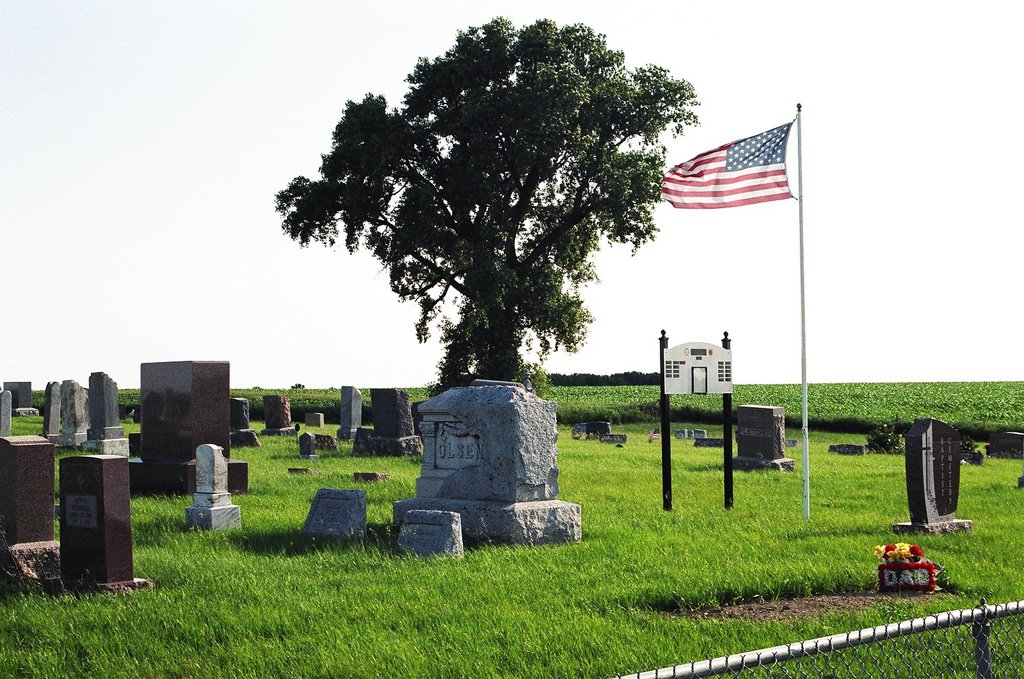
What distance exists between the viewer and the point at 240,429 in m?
30.3

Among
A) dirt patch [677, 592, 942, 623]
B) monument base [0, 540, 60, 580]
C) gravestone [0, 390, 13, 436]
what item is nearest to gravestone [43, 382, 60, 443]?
gravestone [0, 390, 13, 436]

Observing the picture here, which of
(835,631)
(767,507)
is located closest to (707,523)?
(767,507)

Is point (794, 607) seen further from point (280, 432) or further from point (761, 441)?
point (280, 432)

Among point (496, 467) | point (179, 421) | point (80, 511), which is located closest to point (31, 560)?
point (80, 511)

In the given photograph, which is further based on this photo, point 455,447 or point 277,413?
point 277,413

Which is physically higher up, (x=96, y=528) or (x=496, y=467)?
(x=496, y=467)

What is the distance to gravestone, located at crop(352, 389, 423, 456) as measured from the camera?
90.0ft

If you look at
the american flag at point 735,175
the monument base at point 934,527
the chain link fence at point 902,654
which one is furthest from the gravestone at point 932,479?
the chain link fence at point 902,654

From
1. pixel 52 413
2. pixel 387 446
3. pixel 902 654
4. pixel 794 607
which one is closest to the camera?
pixel 902 654

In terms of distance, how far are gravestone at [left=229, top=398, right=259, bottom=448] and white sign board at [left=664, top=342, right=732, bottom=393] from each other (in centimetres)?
1554

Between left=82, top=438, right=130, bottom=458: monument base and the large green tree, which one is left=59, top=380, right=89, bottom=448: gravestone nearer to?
left=82, top=438, right=130, bottom=458: monument base

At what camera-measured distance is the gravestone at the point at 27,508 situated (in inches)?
448

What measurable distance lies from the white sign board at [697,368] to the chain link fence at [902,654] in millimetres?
7659

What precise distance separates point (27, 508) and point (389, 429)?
16298mm
